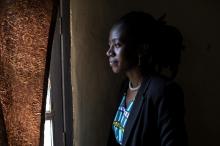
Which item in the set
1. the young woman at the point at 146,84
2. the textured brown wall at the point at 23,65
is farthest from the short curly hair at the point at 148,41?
the textured brown wall at the point at 23,65

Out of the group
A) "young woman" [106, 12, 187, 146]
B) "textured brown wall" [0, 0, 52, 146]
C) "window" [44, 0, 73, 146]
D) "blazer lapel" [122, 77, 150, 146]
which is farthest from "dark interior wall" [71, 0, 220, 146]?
"textured brown wall" [0, 0, 52, 146]

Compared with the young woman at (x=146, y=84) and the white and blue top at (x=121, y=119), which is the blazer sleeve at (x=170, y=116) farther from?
the white and blue top at (x=121, y=119)

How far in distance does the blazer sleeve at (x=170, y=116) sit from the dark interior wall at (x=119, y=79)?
32 centimetres

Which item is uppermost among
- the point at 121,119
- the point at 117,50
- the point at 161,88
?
the point at 117,50

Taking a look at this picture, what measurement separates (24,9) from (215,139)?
1008mm

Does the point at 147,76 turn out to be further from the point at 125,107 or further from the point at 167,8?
the point at 167,8

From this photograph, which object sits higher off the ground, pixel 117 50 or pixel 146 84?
pixel 117 50

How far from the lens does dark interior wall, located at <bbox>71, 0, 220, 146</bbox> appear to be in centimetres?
132

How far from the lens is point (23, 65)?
940 mm

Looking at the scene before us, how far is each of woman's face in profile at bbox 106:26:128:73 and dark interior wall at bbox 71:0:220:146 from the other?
16 cm

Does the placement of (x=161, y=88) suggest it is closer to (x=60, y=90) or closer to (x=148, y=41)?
(x=148, y=41)

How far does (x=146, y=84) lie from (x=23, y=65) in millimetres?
406

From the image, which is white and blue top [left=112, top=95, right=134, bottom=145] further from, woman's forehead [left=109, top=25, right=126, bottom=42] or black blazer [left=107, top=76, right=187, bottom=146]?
woman's forehead [left=109, top=25, right=126, bottom=42]

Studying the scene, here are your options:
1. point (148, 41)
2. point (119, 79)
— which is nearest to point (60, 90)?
point (119, 79)
